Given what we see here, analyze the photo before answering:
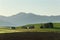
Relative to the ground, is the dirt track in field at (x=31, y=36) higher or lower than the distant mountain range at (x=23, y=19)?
lower

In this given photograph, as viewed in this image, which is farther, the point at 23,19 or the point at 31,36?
the point at 23,19

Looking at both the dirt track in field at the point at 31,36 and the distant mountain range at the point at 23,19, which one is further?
the distant mountain range at the point at 23,19

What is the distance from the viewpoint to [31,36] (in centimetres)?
207

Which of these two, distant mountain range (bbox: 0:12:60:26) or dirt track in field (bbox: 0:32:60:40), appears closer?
dirt track in field (bbox: 0:32:60:40)

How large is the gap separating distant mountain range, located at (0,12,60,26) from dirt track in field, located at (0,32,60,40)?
0.18 meters

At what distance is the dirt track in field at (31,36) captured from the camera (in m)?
2.04

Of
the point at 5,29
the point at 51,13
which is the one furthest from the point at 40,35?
the point at 5,29

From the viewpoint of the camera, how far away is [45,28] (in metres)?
2.18

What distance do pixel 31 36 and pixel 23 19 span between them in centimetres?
29

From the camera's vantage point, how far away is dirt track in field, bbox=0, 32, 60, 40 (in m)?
2.04

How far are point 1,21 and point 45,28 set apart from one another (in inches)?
26.6

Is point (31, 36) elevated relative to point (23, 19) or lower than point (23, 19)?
lower

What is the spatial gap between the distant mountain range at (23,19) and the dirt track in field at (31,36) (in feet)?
0.58

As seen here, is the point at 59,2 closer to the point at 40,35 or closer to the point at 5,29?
the point at 40,35
